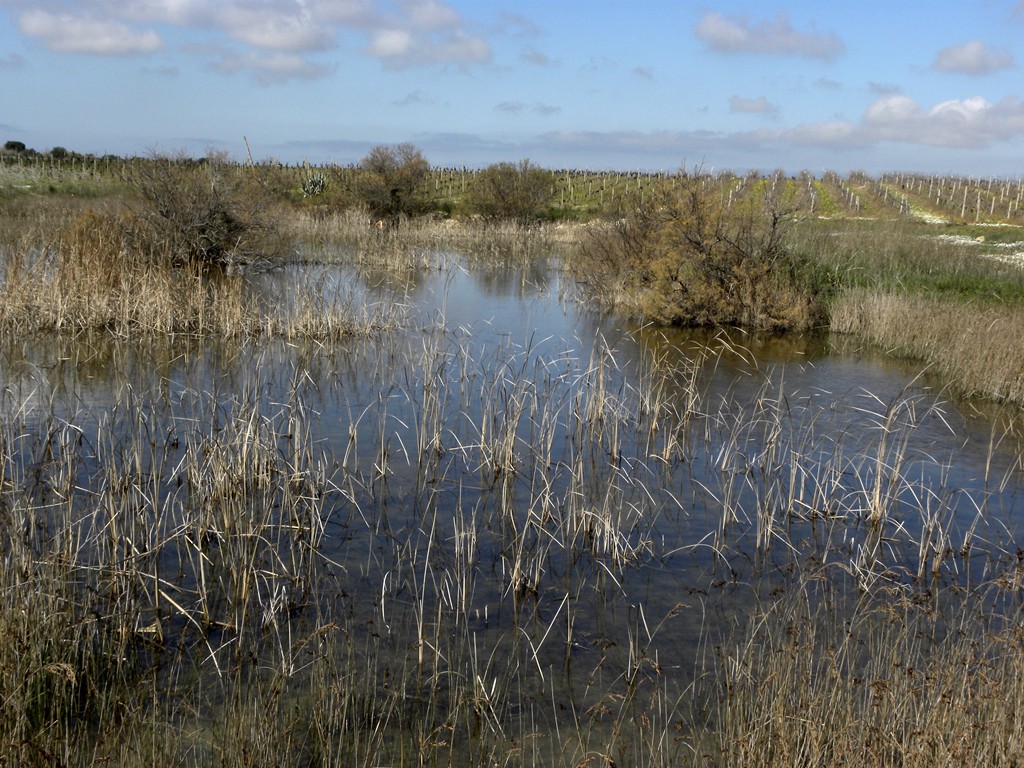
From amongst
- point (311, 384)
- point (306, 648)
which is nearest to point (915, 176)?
point (311, 384)

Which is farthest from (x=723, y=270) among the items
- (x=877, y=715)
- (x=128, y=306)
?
(x=877, y=715)

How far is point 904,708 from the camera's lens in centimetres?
333

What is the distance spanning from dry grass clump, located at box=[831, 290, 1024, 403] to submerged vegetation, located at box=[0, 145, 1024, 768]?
54 millimetres

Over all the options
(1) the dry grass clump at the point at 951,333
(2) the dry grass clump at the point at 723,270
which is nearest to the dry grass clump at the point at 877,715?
(1) the dry grass clump at the point at 951,333

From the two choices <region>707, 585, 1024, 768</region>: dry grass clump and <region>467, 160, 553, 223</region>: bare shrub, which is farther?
<region>467, 160, 553, 223</region>: bare shrub

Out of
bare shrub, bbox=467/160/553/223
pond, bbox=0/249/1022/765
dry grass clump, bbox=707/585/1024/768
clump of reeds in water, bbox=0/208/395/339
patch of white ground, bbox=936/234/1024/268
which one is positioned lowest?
pond, bbox=0/249/1022/765

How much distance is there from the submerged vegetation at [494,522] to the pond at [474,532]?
0.04 meters

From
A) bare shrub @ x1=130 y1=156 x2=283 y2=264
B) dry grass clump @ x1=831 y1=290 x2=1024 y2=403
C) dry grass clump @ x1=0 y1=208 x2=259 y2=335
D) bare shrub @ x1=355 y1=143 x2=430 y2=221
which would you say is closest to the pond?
dry grass clump @ x1=831 y1=290 x2=1024 y2=403

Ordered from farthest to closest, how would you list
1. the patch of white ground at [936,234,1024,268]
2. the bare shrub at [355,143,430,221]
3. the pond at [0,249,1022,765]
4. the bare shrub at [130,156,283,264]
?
the bare shrub at [355,143,430,221], the patch of white ground at [936,234,1024,268], the bare shrub at [130,156,283,264], the pond at [0,249,1022,765]

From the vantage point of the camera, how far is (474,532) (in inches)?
213

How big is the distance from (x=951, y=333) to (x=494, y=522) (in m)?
8.47

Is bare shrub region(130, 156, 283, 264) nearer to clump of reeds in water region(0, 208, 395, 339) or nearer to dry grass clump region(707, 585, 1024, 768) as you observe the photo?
clump of reeds in water region(0, 208, 395, 339)

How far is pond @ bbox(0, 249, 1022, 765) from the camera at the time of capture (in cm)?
426

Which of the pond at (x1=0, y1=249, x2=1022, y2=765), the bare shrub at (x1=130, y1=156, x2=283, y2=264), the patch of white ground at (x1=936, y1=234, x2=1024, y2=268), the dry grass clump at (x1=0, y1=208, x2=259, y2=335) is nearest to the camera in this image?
the pond at (x1=0, y1=249, x2=1022, y2=765)
